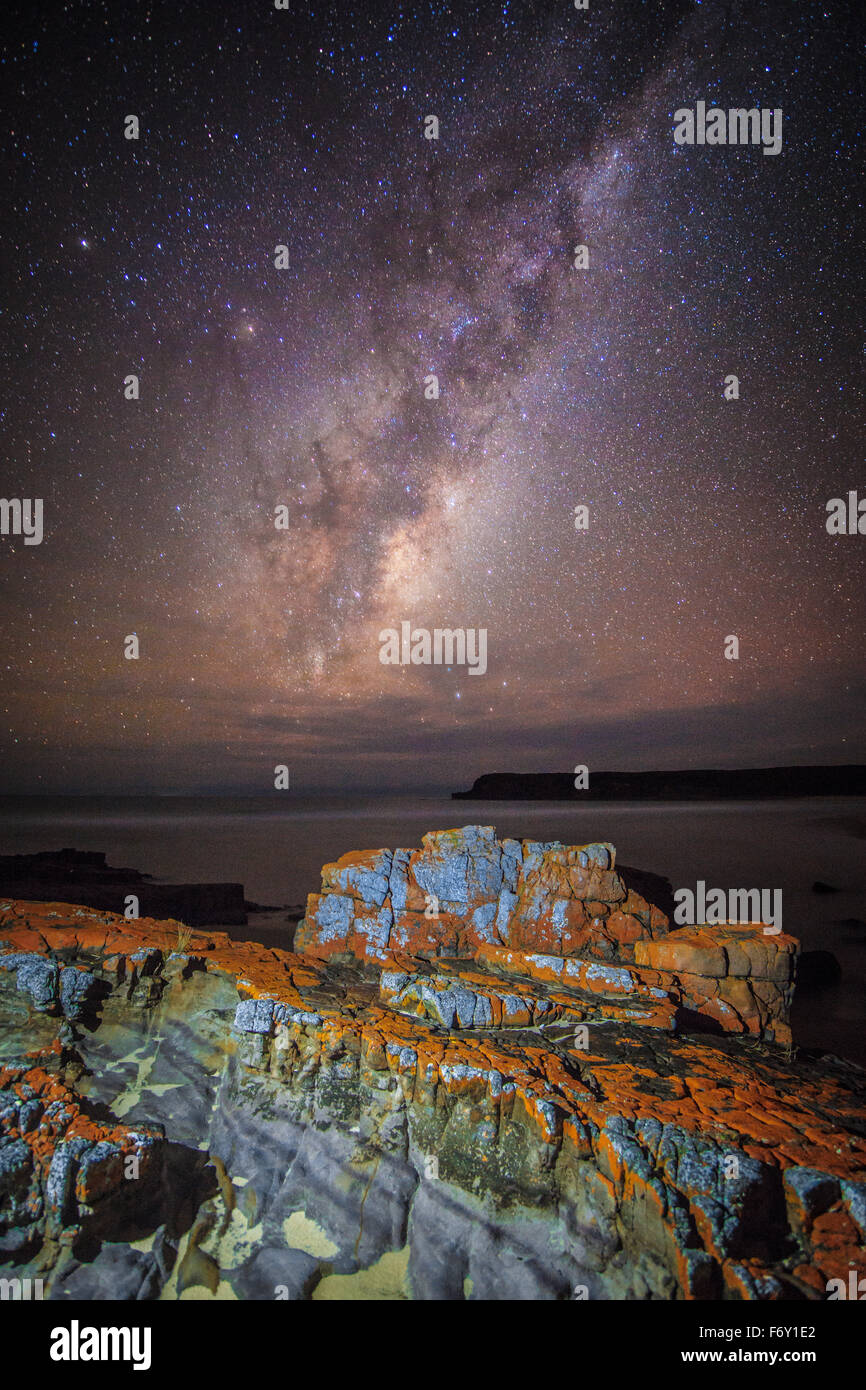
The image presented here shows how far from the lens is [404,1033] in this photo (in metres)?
9.17

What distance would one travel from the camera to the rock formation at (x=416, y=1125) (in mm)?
6520

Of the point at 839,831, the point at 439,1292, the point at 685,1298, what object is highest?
the point at 685,1298

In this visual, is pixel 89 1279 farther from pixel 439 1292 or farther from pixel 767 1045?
pixel 767 1045

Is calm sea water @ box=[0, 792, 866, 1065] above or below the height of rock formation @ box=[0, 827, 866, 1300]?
below

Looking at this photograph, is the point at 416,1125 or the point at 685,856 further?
the point at 685,856

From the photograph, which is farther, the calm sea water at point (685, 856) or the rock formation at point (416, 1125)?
the calm sea water at point (685, 856)

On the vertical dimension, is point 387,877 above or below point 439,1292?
above

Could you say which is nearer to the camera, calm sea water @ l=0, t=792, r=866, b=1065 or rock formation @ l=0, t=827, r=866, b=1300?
rock formation @ l=0, t=827, r=866, b=1300

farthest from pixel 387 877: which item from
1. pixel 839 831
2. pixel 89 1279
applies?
pixel 839 831

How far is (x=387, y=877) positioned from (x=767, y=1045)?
9.56m

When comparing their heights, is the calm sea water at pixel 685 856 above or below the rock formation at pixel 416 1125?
below

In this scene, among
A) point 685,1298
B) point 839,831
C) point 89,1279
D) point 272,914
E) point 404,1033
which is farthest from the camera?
point 839,831

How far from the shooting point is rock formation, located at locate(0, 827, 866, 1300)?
6.52m

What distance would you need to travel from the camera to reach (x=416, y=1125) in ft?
26.2
